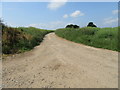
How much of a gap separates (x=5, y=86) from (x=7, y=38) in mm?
7056

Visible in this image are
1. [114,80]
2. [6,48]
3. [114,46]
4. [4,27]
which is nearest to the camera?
[114,80]

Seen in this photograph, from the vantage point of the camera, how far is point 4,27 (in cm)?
1213

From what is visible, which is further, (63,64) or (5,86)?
(63,64)

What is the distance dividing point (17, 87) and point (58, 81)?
1.33 metres

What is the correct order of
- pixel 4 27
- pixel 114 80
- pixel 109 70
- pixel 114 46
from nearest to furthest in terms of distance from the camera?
pixel 114 80
pixel 109 70
pixel 114 46
pixel 4 27

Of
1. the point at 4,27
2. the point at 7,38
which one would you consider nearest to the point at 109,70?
the point at 7,38

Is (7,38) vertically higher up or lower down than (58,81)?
higher up

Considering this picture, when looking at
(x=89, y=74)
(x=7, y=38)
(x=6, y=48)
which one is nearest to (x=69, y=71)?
(x=89, y=74)

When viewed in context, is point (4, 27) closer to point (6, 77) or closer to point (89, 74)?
point (6, 77)

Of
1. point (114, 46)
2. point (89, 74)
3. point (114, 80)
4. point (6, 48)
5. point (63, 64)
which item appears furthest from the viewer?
point (114, 46)

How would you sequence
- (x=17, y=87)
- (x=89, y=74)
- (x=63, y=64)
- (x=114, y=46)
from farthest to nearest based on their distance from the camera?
(x=114, y=46)
(x=63, y=64)
(x=89, y=74)
(x=17, y=87)

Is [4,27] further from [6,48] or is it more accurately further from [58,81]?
[58,81]

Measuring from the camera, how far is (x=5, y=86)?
3.92 metres

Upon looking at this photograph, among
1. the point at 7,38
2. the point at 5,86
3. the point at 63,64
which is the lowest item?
the point at 5,86
